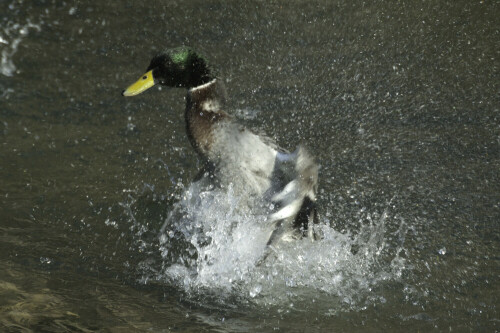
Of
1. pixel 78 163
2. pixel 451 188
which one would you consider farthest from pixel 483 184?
pixel 78 163

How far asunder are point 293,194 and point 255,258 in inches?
15.0

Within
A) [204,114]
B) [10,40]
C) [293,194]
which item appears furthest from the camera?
[10,40]

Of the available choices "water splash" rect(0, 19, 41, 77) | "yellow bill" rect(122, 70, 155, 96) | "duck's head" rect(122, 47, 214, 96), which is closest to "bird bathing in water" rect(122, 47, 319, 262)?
"duck's head" rect(122, 47, 214, 96)

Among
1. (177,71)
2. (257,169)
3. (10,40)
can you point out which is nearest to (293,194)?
(257,169)

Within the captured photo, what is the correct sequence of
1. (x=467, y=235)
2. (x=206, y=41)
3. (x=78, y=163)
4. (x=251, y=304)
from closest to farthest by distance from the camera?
(x=251, y=304) → (x=467, y=235) → (x=78, y=163) → (x=206, y=41)

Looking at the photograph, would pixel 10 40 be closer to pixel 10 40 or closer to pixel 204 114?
pixel 10 40

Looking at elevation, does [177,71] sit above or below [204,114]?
above

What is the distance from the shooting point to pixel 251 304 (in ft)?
9.66

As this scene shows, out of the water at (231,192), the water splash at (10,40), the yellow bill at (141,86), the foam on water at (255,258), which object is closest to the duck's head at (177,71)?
the yellow bill at (141,86)

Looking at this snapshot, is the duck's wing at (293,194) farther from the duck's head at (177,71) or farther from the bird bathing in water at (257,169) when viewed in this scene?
the duck's head at (177,71)

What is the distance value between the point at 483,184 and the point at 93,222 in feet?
8.12

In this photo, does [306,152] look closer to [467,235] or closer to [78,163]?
[467,235]

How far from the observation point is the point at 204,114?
337 centimetres

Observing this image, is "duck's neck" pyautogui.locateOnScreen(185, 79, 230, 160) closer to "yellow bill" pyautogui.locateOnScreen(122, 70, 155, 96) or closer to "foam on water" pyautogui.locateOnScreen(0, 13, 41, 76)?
"yellow bill" pyautogui.locateOnScreen(122, 70, 155, 96)
